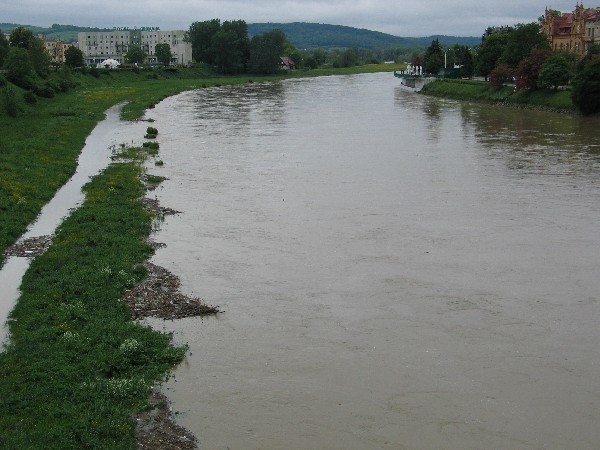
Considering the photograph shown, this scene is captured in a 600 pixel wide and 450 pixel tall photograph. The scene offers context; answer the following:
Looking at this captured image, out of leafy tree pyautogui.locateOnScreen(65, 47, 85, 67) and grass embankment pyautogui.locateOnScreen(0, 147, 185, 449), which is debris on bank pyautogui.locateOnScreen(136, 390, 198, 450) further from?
leafy tree pyautogui.locateOnScreen(65, 47, 85, 67)

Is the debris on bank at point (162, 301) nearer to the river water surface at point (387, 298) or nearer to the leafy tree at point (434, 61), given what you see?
the river water surface at point (387, 298)

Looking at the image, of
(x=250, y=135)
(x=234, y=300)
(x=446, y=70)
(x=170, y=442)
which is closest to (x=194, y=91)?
(x=446, y=70)

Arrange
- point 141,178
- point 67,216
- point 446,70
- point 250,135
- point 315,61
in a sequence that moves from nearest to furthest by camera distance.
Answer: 1. point 67,216
2. point 141,178
3. point 250,135
4. point 446,70
5. point 315,61

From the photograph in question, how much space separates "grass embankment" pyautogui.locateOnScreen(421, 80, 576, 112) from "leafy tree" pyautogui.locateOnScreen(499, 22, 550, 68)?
2.89 metres

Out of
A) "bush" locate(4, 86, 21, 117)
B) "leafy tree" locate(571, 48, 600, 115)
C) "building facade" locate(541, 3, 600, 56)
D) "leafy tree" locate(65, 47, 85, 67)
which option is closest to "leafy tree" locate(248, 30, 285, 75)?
"leafy tree" locate(65, 47, 85, 67)

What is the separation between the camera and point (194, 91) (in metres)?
80.7

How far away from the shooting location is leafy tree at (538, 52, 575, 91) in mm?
52469

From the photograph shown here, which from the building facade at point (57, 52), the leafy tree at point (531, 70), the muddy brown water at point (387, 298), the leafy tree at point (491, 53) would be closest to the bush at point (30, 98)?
the muddy brown water at point (387, 298)

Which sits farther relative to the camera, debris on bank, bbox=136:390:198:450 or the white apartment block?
the white apartment block

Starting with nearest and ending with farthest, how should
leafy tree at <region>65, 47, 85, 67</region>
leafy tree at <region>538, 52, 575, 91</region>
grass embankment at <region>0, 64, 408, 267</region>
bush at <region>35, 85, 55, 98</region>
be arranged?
grass embankment at <region>0, 64, 408, 267</region>, leafy tree at <region>538, 52, 575, 91</region>, bush at <region>35, 85, 55, 98</region>, leafy tree at <region>65, 47, 85, 67</region>

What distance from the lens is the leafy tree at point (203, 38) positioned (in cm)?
12036

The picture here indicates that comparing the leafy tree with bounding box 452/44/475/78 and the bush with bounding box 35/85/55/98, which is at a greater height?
the leafy tree with bounding box 452/44/475/78

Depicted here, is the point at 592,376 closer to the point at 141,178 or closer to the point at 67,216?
the point at 67,216

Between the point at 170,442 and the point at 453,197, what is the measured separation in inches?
651
